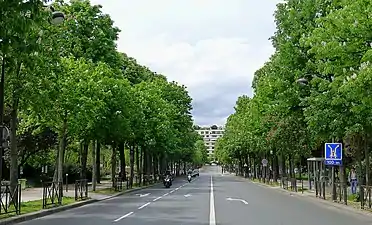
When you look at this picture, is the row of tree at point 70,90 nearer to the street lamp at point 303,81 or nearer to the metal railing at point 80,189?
the metal railing at point 80,189

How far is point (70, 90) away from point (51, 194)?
574 centimetres

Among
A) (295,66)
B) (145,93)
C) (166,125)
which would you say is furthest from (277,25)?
(166,125)

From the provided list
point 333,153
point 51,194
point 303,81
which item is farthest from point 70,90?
point 333,153

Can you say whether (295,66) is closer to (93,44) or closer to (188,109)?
(93,44)

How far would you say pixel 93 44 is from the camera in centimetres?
4141

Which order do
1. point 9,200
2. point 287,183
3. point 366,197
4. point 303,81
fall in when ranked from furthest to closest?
point 287,183 < point 303,81 < point 366,197 < point 9,200

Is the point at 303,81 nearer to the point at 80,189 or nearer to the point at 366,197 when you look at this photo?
the point at 366,197

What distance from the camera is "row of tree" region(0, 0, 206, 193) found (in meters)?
14.9

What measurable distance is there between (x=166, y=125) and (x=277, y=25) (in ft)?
Result: 91.3

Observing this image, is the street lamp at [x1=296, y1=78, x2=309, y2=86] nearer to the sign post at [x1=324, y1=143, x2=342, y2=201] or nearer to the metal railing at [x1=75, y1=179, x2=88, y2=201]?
the sign post at [x1=324, y1=143, x2=342, y2=201]

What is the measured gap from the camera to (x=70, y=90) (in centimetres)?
2922

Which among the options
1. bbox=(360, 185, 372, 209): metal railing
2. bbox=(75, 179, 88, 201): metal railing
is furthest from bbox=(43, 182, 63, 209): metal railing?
bbox=(360, 185, 372, 209): metal railing

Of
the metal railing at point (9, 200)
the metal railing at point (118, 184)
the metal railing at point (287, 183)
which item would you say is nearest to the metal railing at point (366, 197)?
the metal railing at point (9, 200)

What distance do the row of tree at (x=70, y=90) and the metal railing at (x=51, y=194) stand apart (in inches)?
57.9
